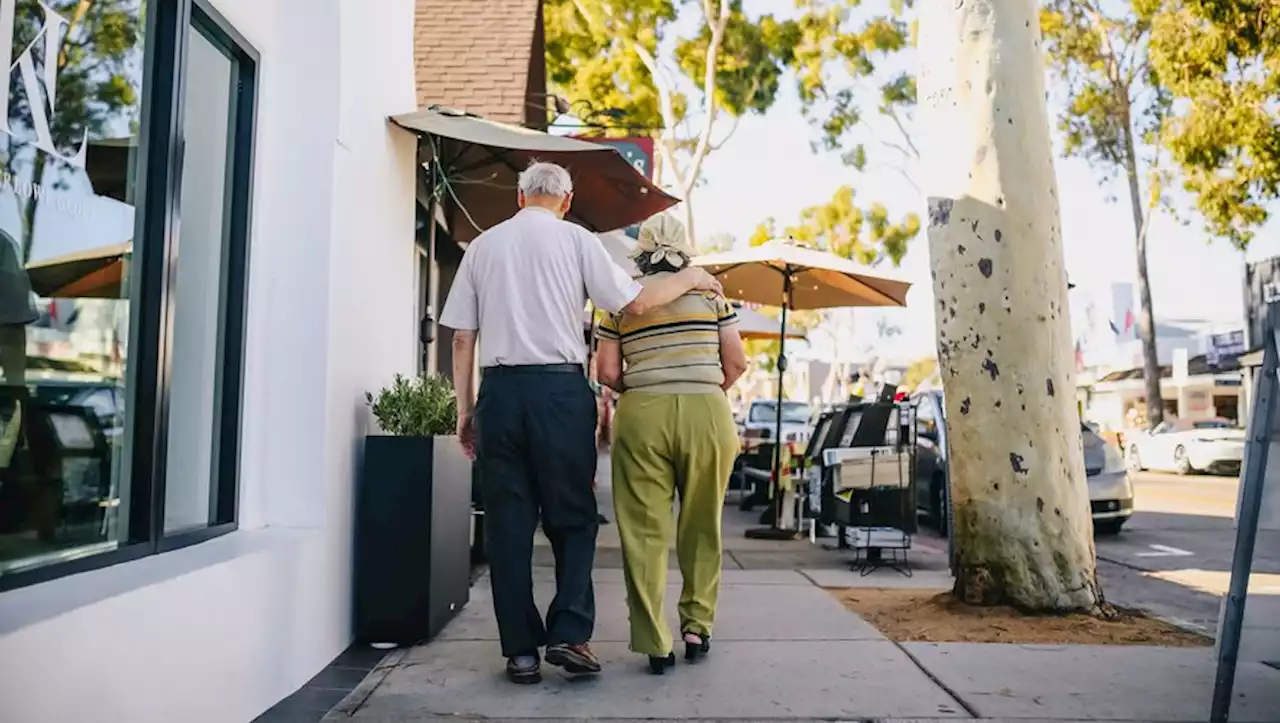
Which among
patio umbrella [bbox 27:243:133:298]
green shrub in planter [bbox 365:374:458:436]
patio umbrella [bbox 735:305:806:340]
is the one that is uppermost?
patio umbrella [bbox 735:305:806:340]

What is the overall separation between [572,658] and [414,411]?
144 cm

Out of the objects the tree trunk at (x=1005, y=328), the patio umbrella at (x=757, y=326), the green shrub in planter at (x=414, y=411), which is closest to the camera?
the green shrub in planter at (x=414, y=411)

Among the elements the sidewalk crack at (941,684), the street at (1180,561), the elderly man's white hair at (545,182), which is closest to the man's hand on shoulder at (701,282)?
the elderly man's white hair at (545,182)

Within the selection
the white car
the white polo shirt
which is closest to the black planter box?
the white polo shirt

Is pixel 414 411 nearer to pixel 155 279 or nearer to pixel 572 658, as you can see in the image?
pixel 572 658

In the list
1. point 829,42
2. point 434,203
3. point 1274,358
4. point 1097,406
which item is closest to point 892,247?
point 829,42

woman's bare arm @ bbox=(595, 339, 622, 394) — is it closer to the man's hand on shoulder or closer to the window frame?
the man's hand on shoulder

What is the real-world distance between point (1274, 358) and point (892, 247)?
33.9 m

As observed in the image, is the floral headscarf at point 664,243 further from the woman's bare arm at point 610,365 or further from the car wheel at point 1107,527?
the car wheel at point 1107,527

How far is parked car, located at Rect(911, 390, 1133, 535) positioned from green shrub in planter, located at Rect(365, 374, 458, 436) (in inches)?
250

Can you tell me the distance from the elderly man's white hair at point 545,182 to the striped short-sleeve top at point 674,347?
0.52m

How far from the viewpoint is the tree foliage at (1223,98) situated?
13.7 metres

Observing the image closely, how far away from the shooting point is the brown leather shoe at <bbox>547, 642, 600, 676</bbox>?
4285mm

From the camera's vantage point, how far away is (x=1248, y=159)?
15242 mm
